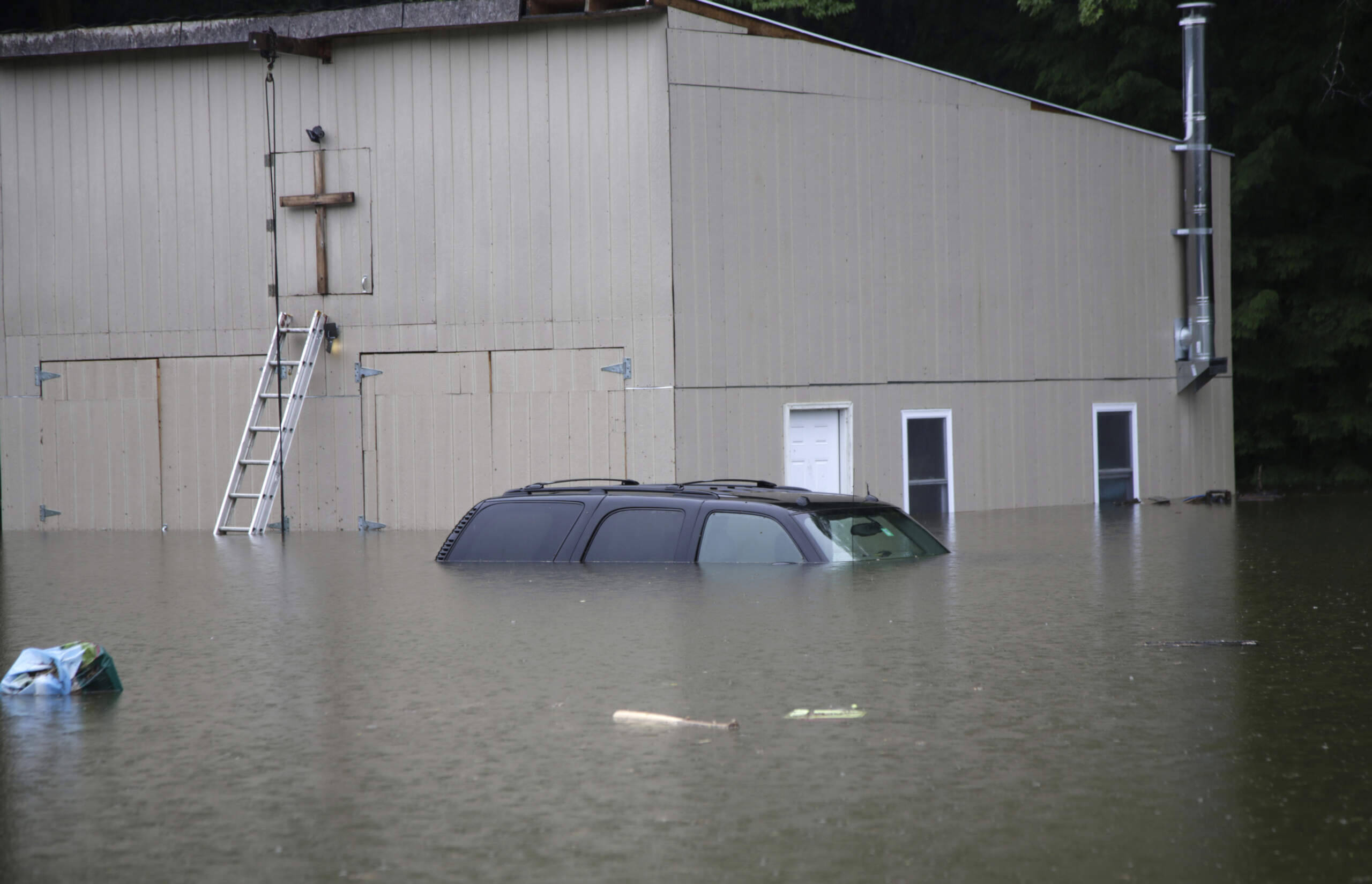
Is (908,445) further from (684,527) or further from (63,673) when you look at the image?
(63,673)

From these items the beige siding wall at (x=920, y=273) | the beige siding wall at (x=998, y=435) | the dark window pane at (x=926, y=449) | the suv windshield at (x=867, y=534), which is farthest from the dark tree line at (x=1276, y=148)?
the suv windshield at (x=867, y=534)

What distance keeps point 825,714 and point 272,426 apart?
652 inches

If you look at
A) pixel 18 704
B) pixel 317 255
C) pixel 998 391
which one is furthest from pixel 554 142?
pixel 18 704

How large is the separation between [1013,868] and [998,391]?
65.5 ft

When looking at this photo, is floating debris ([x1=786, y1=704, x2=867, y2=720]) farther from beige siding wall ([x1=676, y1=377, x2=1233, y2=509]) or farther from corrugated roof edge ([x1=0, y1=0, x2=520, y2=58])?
corrugated roof edge ([x1=0, y1=0, x2=520, y2=58])

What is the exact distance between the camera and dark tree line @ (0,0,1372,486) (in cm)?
3259

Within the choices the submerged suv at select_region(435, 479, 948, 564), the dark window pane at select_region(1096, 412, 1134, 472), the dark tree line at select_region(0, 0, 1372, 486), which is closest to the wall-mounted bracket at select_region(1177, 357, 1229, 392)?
the dark window pane at select_region(1096, 412, 1134, 472)

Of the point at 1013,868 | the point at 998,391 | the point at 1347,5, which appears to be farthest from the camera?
the point at 1347,5

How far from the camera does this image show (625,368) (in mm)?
21406

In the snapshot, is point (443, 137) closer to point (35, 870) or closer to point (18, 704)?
point (18, 704)

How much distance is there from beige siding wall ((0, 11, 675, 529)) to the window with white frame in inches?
320

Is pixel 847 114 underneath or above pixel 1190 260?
above

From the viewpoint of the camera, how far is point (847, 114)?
75.0 feet

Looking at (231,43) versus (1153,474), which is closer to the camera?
(231,43)
